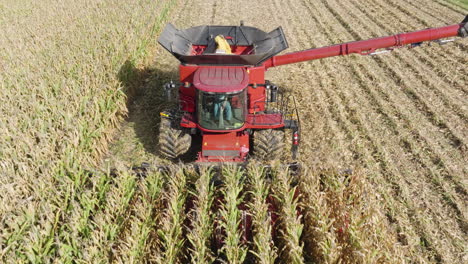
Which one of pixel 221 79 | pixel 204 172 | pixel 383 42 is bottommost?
pixel 204 172

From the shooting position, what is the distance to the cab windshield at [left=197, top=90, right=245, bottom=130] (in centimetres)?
694

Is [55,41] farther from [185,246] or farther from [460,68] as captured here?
[460,68]

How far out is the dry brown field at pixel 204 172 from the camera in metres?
4.68

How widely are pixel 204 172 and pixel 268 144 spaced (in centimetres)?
225

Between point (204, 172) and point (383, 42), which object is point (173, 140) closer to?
point (204, 172)

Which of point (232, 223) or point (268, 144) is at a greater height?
point (232, 223)

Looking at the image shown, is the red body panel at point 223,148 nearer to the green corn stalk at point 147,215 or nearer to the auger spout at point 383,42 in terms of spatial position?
the green corn stalk at point 147,215

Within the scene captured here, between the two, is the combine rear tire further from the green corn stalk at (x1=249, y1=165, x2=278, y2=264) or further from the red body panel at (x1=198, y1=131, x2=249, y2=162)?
the green corn stalk at (x1=249, y1=165, x2=278, y2=264)

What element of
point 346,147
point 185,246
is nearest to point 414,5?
point 346,147

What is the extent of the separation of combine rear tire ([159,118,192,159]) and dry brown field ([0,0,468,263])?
727mm

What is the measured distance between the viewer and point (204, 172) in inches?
218

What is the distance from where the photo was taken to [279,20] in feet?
59.6

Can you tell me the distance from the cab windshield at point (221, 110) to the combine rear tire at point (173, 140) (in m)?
0.78

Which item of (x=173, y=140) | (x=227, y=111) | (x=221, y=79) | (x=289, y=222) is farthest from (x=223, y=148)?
(x=289, y=222)
